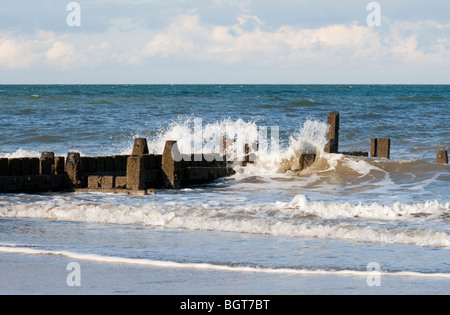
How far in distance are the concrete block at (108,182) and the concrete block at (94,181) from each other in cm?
10

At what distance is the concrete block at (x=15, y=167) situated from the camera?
42.8 feet

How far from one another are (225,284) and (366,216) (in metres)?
4.59

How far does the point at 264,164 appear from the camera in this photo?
16719mm

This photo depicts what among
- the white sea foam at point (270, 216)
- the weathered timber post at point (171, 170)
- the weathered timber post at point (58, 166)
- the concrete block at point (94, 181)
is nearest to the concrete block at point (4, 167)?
the weathered timber post at point (58, 166)

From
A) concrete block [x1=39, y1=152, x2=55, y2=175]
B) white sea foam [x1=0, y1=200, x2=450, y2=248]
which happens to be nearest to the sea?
white sea foam [x1=0, y1=200, x2=450, y2=248]

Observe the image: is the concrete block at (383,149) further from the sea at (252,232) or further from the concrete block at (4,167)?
the concrete block at (4,167)

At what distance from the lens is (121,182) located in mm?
13367

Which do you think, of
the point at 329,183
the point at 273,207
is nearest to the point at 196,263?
the point at 273,207

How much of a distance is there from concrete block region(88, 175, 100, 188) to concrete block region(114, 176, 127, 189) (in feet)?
1.16

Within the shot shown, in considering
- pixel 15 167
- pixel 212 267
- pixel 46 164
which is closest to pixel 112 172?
pixel 46 164

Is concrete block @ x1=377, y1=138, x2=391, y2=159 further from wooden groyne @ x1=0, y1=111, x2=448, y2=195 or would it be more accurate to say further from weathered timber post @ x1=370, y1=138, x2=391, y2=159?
wooden groyne @ x1=0, y1=111, x2=448, y2=195

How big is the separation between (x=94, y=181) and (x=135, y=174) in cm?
88

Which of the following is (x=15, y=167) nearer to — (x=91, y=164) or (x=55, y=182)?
(x=55, y=182)
